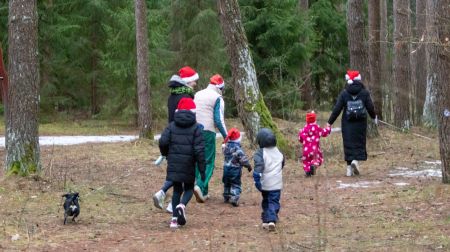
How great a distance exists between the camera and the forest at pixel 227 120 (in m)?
7.91

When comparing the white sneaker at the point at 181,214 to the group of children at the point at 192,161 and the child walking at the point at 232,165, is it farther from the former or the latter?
the child walking at the point at 232,165

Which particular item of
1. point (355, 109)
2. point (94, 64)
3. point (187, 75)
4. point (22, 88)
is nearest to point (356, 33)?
point (355, 109)

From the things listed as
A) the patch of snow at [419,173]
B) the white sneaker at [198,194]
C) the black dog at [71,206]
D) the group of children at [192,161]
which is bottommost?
the patch of snow at [419,173]

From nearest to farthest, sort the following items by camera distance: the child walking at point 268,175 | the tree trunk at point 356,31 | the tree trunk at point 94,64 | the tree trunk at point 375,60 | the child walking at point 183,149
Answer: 1. the child walking at point 268,175
2. the child walking at point 183,149
3. the tree trunk at point 356,31
4. the tree trunk at point 375,60
5. the tree trunk at point 94,64

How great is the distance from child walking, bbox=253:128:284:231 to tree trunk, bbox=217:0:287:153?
6.11m

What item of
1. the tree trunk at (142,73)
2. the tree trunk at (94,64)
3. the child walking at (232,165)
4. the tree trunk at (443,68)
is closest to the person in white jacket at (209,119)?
the child walking at (232,165)

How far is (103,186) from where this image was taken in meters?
11.2

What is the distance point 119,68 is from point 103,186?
50.4 feet

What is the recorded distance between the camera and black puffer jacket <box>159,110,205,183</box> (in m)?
8.22

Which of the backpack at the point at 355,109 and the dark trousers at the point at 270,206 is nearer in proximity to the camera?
the dark trousers at the point at 270,206

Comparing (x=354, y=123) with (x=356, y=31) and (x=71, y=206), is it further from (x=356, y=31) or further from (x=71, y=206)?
(x=71, y=206)

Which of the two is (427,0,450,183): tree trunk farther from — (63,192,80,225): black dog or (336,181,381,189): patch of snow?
(63,192,80,225): black dog

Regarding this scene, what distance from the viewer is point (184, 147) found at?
27.0 ft

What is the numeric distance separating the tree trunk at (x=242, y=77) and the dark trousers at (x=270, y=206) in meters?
6.15
